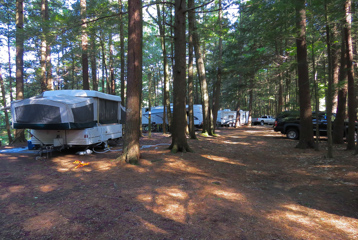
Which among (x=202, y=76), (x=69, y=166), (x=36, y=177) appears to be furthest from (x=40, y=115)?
(x=202, y=76)

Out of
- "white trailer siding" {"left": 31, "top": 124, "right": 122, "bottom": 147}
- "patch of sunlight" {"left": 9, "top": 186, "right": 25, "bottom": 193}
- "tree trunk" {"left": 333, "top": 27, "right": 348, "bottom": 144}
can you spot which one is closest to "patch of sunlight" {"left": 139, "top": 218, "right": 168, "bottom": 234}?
"patch of sunlight" {"left": 9, "top": 186, "right": 25, "bottom": 193}

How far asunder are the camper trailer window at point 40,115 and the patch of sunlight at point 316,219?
22.4 feet

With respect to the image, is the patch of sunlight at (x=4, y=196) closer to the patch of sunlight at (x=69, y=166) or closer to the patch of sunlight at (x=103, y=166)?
the patch of sunlight at (x=69, y=166)

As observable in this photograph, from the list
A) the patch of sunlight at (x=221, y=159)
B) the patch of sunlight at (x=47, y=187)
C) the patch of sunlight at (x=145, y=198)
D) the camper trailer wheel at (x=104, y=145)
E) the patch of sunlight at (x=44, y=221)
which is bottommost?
the patch of sunlight at (x=221, y=159)

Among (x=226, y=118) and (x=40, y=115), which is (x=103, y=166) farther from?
(x=226, y=118)

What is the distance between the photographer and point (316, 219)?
11.0 feet

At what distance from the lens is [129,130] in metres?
6.83

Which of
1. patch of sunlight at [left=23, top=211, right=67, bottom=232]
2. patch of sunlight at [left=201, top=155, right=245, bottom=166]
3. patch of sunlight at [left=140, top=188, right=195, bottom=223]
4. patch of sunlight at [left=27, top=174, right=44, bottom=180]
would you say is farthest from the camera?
patch of sunlight at [left=201, top=155, right=245, bottom=166]

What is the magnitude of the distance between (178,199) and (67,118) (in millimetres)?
5030

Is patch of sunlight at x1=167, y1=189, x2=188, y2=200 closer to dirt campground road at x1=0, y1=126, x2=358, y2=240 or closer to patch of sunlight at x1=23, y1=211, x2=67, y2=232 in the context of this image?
dirt campground road at x1=0, y1=126, x2=358, y2=240

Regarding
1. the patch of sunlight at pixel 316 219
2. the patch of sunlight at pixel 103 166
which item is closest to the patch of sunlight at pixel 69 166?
the patch of sunlight at pixel 103 166

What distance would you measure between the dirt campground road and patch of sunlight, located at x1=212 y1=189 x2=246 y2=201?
0.02 m

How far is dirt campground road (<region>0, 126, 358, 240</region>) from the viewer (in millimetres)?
2914

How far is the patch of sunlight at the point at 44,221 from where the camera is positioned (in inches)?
113
